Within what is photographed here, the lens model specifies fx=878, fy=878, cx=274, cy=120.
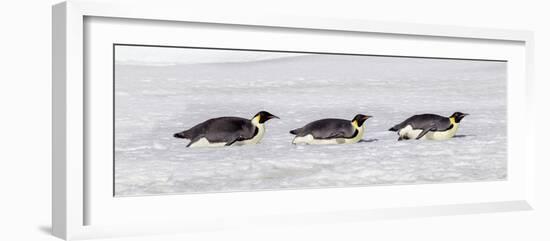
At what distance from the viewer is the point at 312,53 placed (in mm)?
5582

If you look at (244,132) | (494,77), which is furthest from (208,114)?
(494,77)

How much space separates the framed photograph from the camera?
16.5 ft

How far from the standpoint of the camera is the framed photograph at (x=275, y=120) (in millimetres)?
5035

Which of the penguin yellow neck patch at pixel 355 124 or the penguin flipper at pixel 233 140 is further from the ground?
the penguin yellow neck patch at pixel 355 124

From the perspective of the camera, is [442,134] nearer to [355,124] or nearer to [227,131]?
[355,124]

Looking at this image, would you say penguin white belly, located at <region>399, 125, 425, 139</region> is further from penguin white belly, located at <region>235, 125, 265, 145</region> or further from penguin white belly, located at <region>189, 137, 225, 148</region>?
penguin white belly, located at <region>189, 137, 225, 148</region>

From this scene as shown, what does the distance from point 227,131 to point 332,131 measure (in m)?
0.71

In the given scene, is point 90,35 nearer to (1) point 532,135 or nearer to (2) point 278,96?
(2) point 278,96

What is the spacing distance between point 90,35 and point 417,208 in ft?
7.99

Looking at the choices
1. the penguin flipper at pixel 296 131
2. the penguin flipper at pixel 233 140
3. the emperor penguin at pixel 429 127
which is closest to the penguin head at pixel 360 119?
the emperor penguin at pixel 429 127

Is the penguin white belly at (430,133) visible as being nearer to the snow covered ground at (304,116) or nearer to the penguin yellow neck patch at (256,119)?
the snow covered ground at (304,116)

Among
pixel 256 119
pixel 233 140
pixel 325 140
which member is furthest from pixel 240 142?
pixel 325 140

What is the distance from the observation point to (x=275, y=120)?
552 cm

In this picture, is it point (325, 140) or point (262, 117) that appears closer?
point (262, 117)
